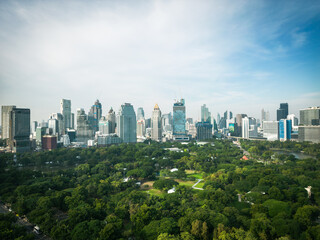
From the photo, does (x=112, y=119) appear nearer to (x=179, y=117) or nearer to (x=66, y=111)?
(x=66, y=111)

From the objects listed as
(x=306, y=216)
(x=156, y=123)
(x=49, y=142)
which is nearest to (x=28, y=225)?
(x=306, y=216)

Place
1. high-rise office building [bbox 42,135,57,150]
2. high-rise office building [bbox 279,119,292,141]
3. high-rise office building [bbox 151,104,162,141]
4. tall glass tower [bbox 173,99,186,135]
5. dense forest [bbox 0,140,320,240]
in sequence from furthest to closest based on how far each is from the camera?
tall glass tower [bbox 173,99,186,135]
high-rise office building [bbox 151,104,162,141]
high-rise office building [bbox 279,119,292,141]
high-rise office building [bbox 42,135,57,150]
dense forest [bbox 0,140,320,240]

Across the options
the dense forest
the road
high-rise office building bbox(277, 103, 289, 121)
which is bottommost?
the road

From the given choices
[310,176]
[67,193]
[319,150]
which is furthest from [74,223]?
[319,150]

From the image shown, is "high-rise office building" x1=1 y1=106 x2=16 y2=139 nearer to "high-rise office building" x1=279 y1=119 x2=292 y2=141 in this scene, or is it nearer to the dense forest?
the dense forest

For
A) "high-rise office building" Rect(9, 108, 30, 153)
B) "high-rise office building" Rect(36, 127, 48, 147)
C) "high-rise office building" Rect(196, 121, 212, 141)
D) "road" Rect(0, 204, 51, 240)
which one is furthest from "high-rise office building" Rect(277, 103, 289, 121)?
"road" Rect(0, 204, 51, 240)

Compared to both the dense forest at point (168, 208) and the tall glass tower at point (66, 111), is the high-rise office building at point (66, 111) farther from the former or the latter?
the dense forest at point (168, 208)

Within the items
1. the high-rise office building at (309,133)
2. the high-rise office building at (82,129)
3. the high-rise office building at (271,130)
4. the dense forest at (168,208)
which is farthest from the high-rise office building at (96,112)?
the high-rise office building at (309,133)
